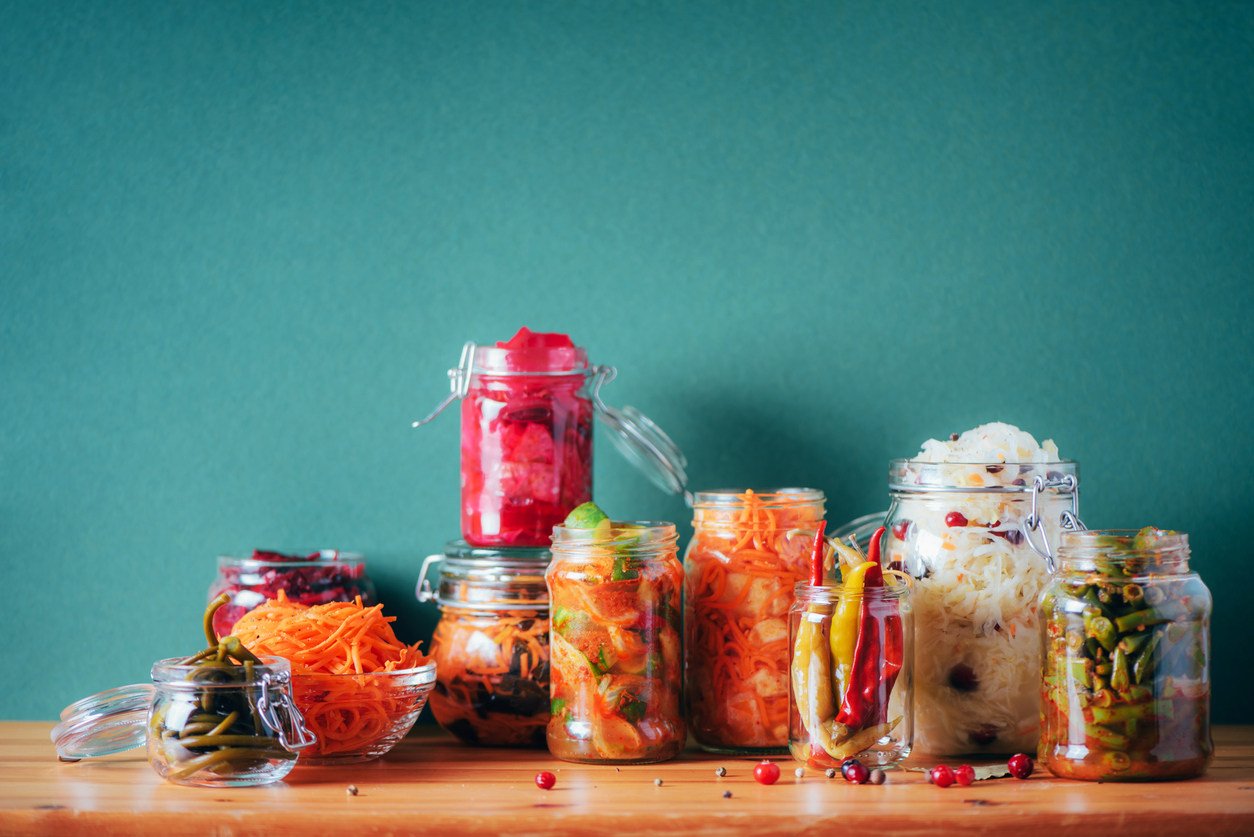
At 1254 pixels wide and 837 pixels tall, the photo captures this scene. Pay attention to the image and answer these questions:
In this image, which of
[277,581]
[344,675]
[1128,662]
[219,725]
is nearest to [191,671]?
[219,725]

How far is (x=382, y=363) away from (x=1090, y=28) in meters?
1.10

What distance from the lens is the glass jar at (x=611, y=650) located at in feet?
3.62

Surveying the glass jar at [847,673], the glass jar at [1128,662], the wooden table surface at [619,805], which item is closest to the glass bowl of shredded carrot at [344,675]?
the wooden table surface at [619,805]

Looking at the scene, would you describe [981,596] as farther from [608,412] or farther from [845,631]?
[608,412]

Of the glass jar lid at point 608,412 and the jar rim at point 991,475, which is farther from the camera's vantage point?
the glass jar lid at point 608,412

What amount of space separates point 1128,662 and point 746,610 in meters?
0.39

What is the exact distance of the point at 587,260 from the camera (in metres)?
1.41

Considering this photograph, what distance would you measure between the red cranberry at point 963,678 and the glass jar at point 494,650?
47 centimetres

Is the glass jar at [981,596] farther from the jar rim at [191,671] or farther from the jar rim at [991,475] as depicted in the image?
the jar rim at [191,671]

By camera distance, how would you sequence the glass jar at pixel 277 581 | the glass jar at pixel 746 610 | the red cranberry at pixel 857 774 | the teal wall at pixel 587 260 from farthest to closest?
the teal wall at pixel 587 260
the glass jar at pixel 277 581
the glass jar at pixel 746 610
the red cranberry at pixel 857 774

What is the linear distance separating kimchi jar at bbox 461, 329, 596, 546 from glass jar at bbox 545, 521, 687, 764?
0.30 feet

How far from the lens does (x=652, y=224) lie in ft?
4.62

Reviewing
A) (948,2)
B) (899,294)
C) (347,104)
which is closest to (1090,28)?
(948,2)

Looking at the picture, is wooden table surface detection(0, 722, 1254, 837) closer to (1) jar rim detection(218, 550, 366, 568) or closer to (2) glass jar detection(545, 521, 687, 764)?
(2) glass jar detection(545, 521, 687, 764)
